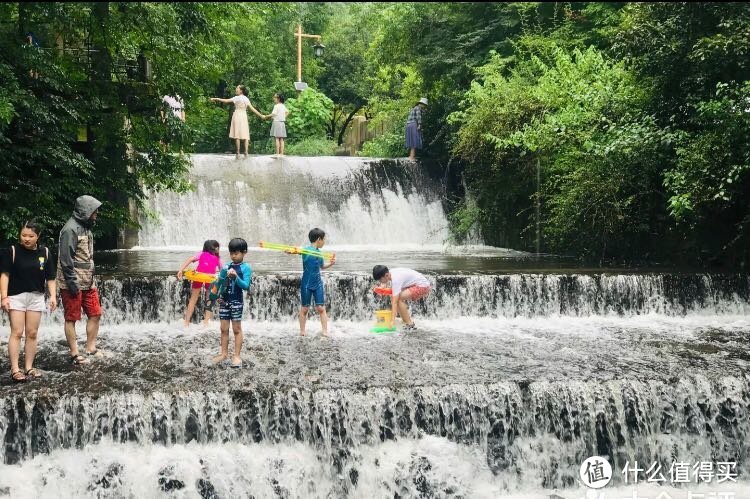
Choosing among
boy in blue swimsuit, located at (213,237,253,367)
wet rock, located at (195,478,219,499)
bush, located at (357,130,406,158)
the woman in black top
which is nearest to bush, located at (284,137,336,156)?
bush, located at (357,130,406,158)

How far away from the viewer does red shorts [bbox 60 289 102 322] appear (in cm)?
732

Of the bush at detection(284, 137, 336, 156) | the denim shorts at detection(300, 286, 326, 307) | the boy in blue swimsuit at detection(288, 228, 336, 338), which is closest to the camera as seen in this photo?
the boy in blue swimsuit at detection(288, 228, 336, 338)

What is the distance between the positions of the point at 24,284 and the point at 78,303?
2.45 feet

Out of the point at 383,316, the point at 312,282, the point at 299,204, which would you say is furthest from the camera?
the point at 299,204

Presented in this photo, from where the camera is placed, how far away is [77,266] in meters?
7.33

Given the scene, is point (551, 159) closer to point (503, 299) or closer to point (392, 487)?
point (503, 299)

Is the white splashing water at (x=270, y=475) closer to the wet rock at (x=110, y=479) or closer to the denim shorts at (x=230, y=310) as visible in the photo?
the wet rock at (x=110, y=479)

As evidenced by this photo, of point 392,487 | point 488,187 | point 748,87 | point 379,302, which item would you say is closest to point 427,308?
point 379,302

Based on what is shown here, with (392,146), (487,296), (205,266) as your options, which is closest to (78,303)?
(205,266)

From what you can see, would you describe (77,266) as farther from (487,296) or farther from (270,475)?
(487,296)

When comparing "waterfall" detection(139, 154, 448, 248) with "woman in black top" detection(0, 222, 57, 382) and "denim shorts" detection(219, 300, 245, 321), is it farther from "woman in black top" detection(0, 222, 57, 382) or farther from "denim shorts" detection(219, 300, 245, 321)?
"woman in black top" detection(0, 222, 57, 382)

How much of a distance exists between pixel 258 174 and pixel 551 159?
724cm

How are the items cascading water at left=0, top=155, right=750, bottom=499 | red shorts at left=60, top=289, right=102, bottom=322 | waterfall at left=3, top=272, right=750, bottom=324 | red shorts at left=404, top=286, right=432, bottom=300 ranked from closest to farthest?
cascading water at left=0, top=155, right=750, bottom=499 → red shorts at left=60, top=289, right=102, bottom=322 → red shorts at left=404, top=286, right=432, bottom=300 → waterfall at left=3, top=272, right=750, bottom=324

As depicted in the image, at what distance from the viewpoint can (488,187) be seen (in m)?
17.2
